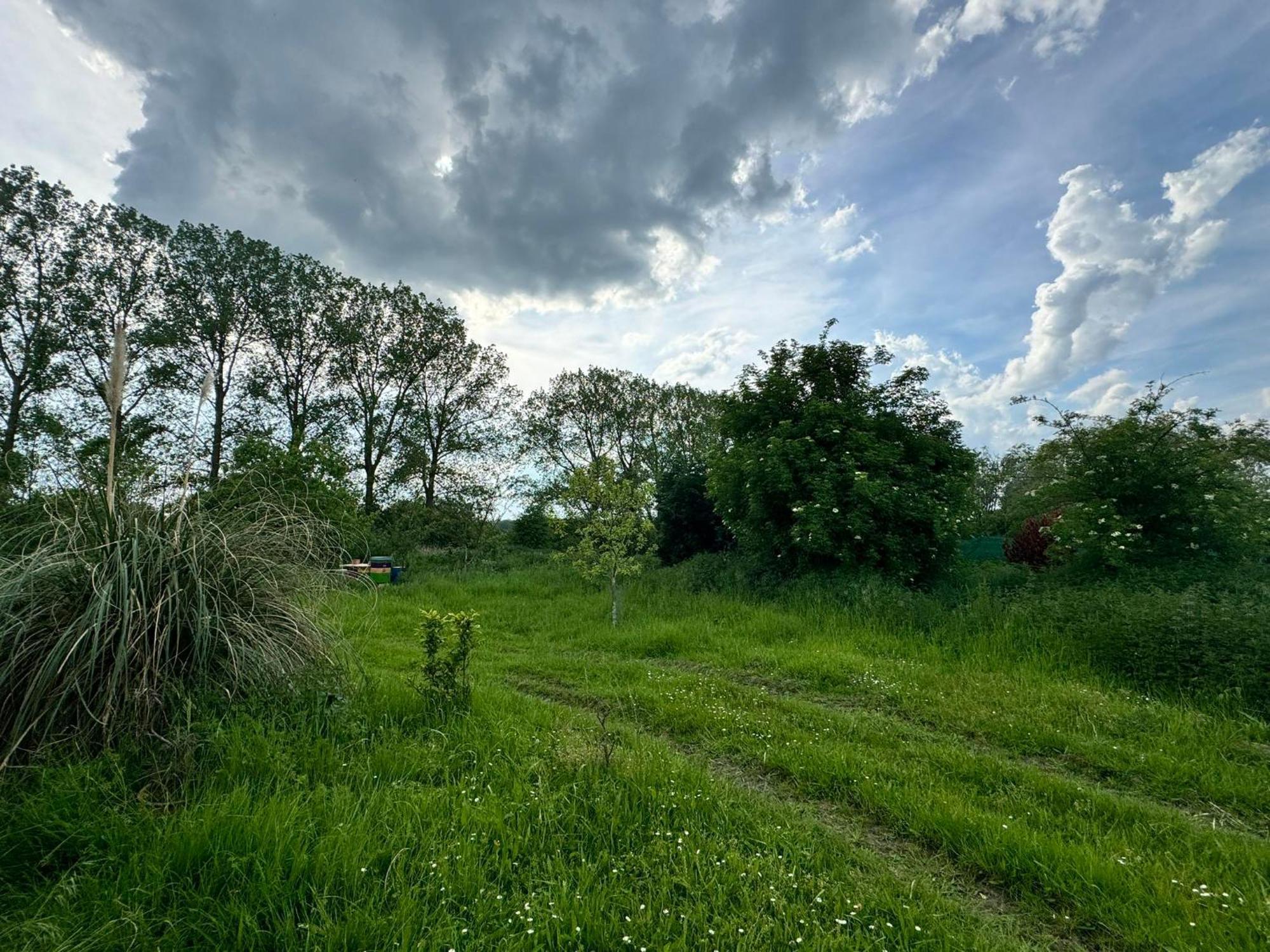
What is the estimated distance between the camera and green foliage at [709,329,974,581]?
9766 millimetres

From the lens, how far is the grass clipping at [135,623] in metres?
2.64

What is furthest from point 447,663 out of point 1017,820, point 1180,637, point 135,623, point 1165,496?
point 1165,496

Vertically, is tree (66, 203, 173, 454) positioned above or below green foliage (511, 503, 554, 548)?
above

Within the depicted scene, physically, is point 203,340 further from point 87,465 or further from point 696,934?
point 696,934

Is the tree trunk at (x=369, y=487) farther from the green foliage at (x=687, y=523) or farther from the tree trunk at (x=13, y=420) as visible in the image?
the green foliage at (x=687, y=523)

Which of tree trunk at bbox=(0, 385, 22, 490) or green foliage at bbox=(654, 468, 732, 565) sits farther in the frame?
green foliage at bbox=(654, 468, 732, 565)

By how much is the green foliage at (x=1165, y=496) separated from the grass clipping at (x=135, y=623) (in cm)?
1090

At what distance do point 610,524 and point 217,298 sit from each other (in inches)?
712

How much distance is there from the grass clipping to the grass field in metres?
0.26

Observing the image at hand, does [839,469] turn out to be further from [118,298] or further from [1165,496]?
[118,298]

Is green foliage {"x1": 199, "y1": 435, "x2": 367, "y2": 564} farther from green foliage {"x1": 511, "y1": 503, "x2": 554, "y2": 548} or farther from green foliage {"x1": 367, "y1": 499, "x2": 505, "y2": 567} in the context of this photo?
green foliage {"x1": 511, "y1": 503, "x2": 554, "y2": 548}

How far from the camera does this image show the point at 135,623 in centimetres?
279

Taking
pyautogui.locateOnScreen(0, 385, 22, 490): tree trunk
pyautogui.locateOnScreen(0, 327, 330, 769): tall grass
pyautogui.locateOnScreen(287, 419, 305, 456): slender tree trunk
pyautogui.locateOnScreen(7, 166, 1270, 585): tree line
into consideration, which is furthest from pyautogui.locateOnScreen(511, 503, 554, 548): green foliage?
pyautogui.locateOnScreen(0, 327, 330, 769): tall grass

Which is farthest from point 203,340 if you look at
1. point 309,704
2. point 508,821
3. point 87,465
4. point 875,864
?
point 875,864
